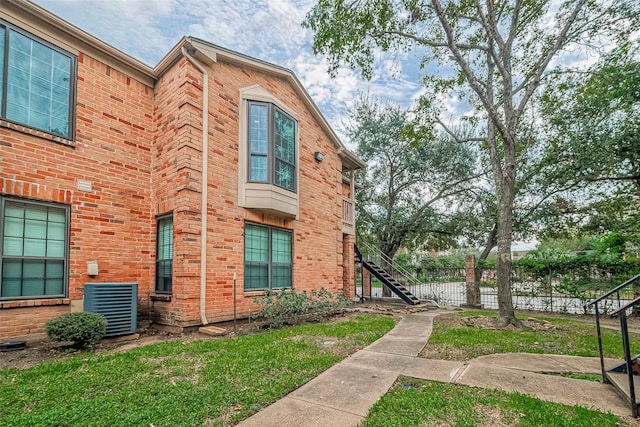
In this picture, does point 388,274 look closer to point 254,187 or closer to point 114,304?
point 254,187

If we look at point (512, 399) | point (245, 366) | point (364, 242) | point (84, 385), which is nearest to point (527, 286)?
point (364, 242)

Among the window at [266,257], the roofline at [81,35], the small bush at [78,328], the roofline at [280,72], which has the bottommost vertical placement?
the small bush at [78,328]

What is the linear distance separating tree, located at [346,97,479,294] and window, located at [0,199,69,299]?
12324mm

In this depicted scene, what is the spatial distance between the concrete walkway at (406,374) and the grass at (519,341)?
1.25 ft

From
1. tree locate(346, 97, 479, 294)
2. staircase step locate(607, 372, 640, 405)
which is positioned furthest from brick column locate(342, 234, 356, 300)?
staircase step locate(607, 372, 640, 405)

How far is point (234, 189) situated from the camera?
776cm

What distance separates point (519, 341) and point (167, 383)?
236 inches

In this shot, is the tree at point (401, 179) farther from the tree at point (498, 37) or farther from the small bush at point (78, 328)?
the small bush at point (78, 328)

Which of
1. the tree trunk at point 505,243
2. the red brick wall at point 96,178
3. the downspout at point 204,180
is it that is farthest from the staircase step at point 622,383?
the red brick wall at point 96,178

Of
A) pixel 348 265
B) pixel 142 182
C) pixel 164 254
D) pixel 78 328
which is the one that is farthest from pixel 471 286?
pixel 78 328

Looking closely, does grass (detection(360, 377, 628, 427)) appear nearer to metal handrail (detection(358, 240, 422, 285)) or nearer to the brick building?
the brick building

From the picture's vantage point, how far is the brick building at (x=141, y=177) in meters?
5.48

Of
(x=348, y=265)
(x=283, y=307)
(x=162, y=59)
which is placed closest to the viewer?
(x=162, y=59)

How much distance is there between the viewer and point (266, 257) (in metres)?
8.59
